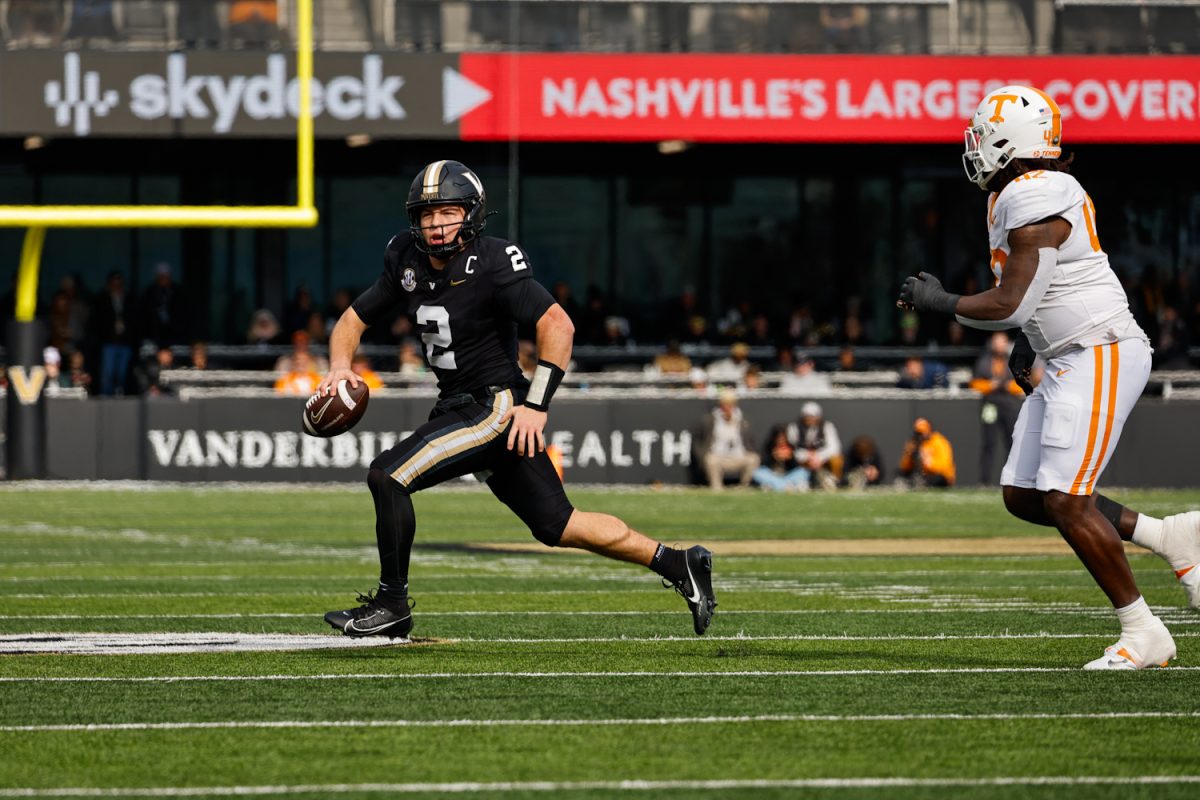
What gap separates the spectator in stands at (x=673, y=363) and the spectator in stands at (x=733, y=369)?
12.6 inches

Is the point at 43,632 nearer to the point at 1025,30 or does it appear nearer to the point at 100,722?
the point at 100,722

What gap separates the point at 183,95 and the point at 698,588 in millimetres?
17454

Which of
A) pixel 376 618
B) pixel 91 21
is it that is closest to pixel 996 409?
pixel 91 21

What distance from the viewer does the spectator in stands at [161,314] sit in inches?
1018

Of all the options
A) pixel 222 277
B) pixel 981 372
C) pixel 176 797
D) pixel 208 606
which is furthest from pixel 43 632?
pixel 222 277

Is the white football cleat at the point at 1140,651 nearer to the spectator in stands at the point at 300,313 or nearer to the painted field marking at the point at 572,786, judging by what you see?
the painted field marking at the point at 572,786

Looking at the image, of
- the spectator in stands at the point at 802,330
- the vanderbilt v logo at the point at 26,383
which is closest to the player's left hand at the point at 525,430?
the vanderbilt v logo at the point at 26,383

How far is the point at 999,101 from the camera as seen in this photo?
7266mm

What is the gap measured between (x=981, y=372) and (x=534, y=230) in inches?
326

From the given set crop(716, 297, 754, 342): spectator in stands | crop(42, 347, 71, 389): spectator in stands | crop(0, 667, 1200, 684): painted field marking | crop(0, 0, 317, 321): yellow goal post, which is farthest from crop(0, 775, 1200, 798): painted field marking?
crop(716, 297, 754, 342): spectator in stands

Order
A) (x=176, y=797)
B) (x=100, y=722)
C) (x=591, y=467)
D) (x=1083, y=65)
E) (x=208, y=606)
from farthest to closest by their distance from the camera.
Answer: (x=1083, y=65), (x=591, y=467), (x=208, y=606), (x=100, y=722), (x=176, y=797)

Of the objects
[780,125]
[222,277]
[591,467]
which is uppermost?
[780,125]

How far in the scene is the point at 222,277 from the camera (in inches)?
1153

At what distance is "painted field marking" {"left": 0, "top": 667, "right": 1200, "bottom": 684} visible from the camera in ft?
22.7
